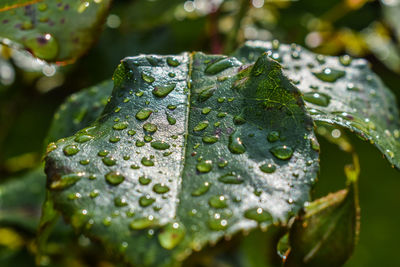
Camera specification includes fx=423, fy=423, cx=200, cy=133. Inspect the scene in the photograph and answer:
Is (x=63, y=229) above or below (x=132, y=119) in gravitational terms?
below

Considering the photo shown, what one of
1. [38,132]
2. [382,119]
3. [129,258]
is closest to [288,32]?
[382,119]

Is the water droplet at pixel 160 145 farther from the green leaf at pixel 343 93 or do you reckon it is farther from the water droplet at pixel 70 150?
the green leaf at pixel 343 93

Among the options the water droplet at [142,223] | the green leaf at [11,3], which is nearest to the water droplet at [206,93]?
the water droplet at [142,223]

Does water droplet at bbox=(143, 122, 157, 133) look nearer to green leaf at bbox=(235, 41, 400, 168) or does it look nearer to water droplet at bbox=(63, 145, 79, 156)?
water droplet at bbox=(63, 145, 79, 156)

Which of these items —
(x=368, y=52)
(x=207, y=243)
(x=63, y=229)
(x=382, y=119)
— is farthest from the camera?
(x=368, y=52)

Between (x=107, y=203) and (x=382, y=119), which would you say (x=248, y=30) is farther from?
(x=107, y=203)

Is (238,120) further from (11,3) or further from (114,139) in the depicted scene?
(11,3)
